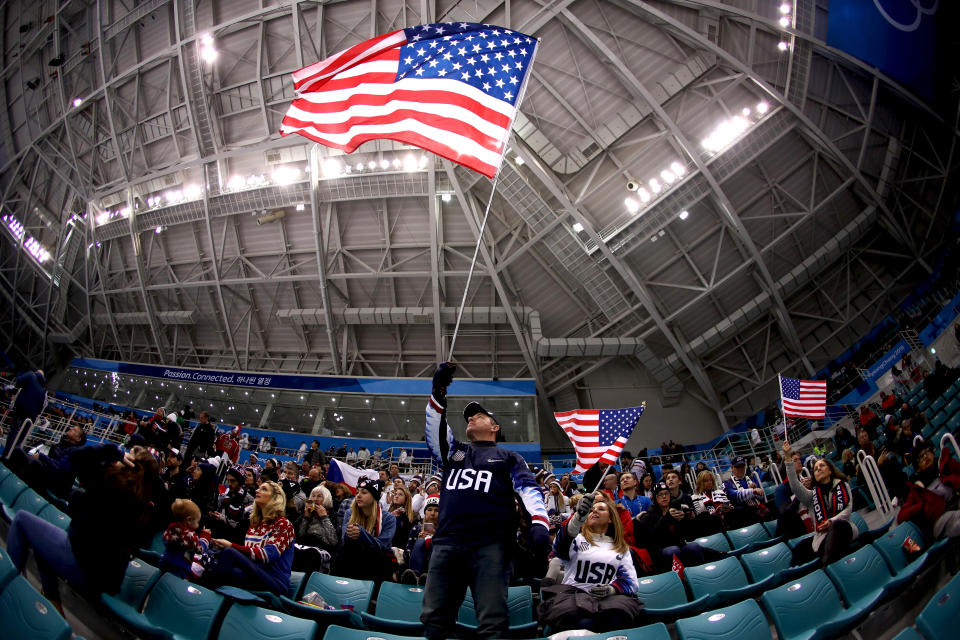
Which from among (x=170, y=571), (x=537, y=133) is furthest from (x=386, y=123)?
(x=537, y=133)

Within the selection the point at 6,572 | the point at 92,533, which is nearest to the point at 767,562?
the point at 92,533

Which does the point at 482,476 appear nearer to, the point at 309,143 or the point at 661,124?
the point at 661,124

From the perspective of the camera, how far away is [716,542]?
589 cm

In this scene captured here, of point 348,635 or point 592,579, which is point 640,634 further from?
point 348,635

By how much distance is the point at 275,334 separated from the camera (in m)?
25.6

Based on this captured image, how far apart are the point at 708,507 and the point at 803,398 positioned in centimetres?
518

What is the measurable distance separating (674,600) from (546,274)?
1724 centimetres

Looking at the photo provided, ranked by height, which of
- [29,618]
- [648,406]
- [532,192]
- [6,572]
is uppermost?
[532,192]

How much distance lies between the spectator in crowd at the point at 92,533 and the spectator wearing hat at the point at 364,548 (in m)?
1.81

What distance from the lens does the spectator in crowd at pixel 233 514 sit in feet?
18.5

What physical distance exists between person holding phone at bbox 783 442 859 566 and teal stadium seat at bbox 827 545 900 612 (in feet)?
1.10

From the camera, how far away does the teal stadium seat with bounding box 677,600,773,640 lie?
328 cm

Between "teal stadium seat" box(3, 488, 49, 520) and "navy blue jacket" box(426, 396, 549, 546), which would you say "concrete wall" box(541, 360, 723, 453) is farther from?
"teal stadium seat" box(3, 488, 49, 520)

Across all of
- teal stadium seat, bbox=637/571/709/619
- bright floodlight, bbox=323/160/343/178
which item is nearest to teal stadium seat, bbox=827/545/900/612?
teal stadium seat, bbox=637/571/709/619
